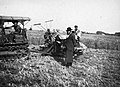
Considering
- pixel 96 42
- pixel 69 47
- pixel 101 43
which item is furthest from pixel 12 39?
pixel 101 43

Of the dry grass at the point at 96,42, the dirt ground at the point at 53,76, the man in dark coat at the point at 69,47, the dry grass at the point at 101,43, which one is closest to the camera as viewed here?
the dirt ground at the point at 53,76

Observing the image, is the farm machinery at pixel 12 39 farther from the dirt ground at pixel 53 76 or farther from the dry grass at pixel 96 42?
the dry grass at pixel 96 42

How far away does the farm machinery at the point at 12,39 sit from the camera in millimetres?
8836

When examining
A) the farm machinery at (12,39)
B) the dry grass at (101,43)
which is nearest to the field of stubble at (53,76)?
the farm machinery at (12,39)

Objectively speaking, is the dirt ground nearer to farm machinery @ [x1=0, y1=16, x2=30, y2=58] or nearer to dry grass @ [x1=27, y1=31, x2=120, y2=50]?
farm machinery @ [x1=0, y1=16, x2=30, y2=58]

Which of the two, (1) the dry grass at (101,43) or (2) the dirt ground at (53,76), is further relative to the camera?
(1) the dry grass at (101,43)

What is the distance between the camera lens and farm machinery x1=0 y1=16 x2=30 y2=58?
884 cm

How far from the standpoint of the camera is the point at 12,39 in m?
9.59

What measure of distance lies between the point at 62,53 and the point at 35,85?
16.7 ft

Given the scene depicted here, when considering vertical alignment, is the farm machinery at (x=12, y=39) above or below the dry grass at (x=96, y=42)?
above

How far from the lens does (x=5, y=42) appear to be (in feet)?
30.0

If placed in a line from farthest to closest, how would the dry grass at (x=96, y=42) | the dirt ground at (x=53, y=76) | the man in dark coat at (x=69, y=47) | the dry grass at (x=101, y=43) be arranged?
the dry grass at (x=96, y=42)
the dry grass at (x=101, y=43)
the man in dark coat at (x=69, y=47)
the dirt ground at (x=53, y=76)

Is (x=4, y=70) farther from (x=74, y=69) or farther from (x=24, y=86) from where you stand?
(x=74, y=69)

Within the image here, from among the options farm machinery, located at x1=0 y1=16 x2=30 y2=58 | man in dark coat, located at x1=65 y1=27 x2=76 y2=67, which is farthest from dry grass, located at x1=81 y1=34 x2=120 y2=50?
farm machinery, located at x1=0 y1=16 x2=30 y2=58
